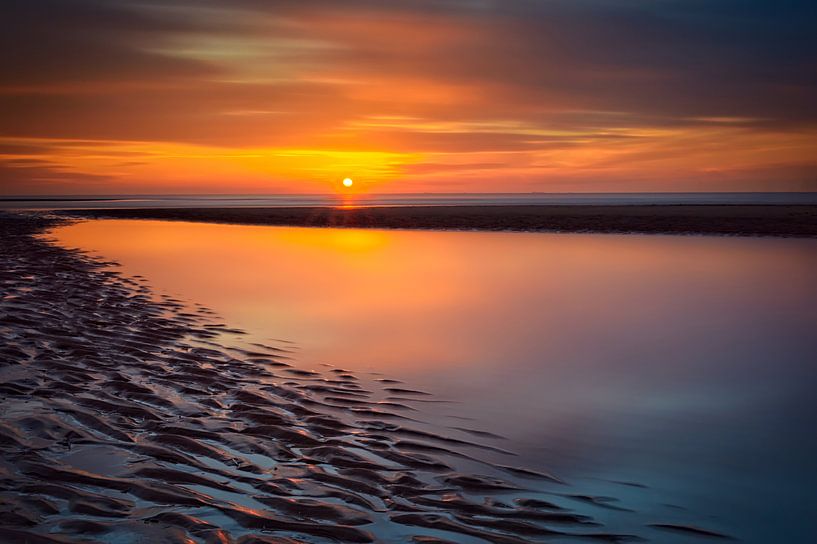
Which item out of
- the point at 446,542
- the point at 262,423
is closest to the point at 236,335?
the point at 262,423

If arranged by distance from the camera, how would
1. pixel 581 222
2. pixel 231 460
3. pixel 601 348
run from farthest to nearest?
pixel 581 222 → pixel 601 348 → pixel 231 460

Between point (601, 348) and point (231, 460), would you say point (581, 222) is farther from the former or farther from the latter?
point (231, 460)

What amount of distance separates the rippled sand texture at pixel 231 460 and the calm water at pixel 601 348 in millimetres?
705

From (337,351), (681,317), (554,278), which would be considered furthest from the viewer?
(554,278)

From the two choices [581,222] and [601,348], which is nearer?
[601,348]

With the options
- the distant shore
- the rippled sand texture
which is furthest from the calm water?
the distant shore

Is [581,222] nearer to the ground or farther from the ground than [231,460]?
farther from the ground

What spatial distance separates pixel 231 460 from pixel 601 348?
671 centimetres

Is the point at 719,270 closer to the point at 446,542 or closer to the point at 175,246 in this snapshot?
the point at 446,542

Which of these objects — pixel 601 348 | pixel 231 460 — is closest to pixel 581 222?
pixel 601 348

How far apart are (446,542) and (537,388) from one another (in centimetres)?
418

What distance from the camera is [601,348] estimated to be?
402 inches

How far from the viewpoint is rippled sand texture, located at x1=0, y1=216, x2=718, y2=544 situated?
13.3ft

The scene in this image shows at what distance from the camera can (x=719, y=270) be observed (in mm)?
19734
